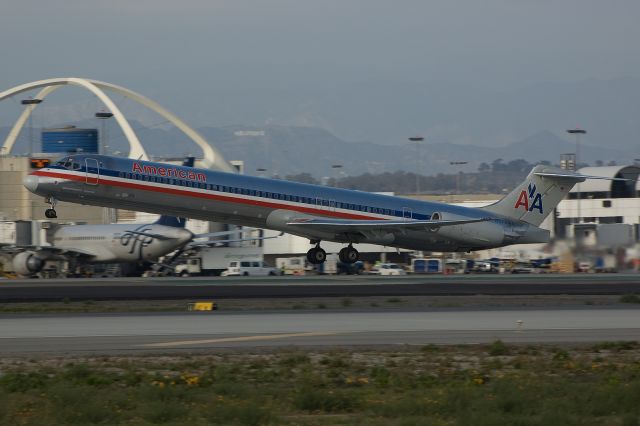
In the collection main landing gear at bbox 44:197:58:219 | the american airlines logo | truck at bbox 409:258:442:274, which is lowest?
truck at bbox 409:258:442:274

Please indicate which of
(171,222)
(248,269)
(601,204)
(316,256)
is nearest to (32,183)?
(316,256)

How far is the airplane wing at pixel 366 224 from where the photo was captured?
162 ft

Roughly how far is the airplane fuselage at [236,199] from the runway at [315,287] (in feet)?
9.20

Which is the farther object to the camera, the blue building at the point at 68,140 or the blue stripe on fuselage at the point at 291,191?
the blue building at the point at 68,140

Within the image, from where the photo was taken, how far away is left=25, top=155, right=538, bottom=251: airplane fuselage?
46.6 metres

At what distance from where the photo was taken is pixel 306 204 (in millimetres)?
50312

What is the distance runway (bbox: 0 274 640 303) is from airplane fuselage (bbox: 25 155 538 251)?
280 cm

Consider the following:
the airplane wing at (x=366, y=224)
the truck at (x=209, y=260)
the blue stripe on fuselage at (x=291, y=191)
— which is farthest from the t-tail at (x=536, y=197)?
the truck at (x=209, y=260)

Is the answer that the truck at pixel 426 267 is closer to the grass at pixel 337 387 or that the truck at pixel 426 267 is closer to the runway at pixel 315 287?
the runway at pixel 315 287

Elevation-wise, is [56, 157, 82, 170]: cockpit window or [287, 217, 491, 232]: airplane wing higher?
[56, 157, 82, 170]: cockpit window

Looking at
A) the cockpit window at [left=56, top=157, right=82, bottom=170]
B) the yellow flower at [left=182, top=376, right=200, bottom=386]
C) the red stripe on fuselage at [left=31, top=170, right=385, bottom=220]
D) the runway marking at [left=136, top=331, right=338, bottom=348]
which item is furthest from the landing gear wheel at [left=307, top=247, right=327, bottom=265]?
the yellow flower at [left=182, top=376, right=200, bottom=386]

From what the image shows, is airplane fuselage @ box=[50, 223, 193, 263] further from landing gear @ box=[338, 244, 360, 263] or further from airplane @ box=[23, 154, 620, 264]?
landing gear @ box=[338, 244, 360, 263]

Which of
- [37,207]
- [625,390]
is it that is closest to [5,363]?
[625,390]

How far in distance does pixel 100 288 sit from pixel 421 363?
28.6 meters
